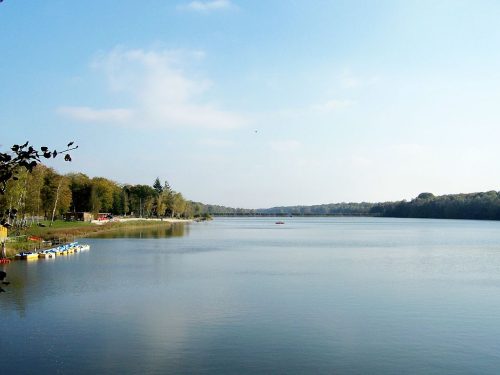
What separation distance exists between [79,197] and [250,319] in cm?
8172

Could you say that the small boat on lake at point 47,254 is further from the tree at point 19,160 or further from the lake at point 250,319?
the tree at point 19,160

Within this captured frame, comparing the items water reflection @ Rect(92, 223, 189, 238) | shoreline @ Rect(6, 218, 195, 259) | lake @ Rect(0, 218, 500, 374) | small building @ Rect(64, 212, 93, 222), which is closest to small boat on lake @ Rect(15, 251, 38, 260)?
shoreline @ Rect(6, 218, 195, 259)

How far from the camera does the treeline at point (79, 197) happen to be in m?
46.8

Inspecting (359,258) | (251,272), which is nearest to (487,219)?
(359,258)

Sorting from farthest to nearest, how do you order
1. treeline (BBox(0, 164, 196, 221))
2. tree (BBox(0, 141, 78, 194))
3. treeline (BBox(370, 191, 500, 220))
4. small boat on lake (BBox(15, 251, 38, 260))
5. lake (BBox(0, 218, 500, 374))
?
1. treeline (BBox(370, 191, 500, 220))
2. treeline (BBox(0, 164, 196, 221))
3. small boat on lake (BBox(15, 251, 38, 260))
4. lake (BBox(0, 218, 500, 374))
5. tree (BBox(0, 141, 78, 194))

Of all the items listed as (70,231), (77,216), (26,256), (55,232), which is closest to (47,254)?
(26,256)

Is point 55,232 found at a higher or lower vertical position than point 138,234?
higher

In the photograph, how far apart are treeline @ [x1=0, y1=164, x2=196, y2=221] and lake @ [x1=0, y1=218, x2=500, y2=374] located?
5852 millimetres

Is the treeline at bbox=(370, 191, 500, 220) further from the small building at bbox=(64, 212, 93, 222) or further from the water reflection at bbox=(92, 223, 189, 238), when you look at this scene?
the small building at bbox=(64, 212, 93, 222)

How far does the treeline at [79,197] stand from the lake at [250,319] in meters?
5.85

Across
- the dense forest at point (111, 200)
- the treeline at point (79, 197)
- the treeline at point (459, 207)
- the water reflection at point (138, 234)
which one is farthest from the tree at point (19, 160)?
the treeline at point (459, 207)

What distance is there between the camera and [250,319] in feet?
61.6

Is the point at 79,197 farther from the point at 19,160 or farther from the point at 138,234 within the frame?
the point at 19,160

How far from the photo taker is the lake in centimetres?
1403
